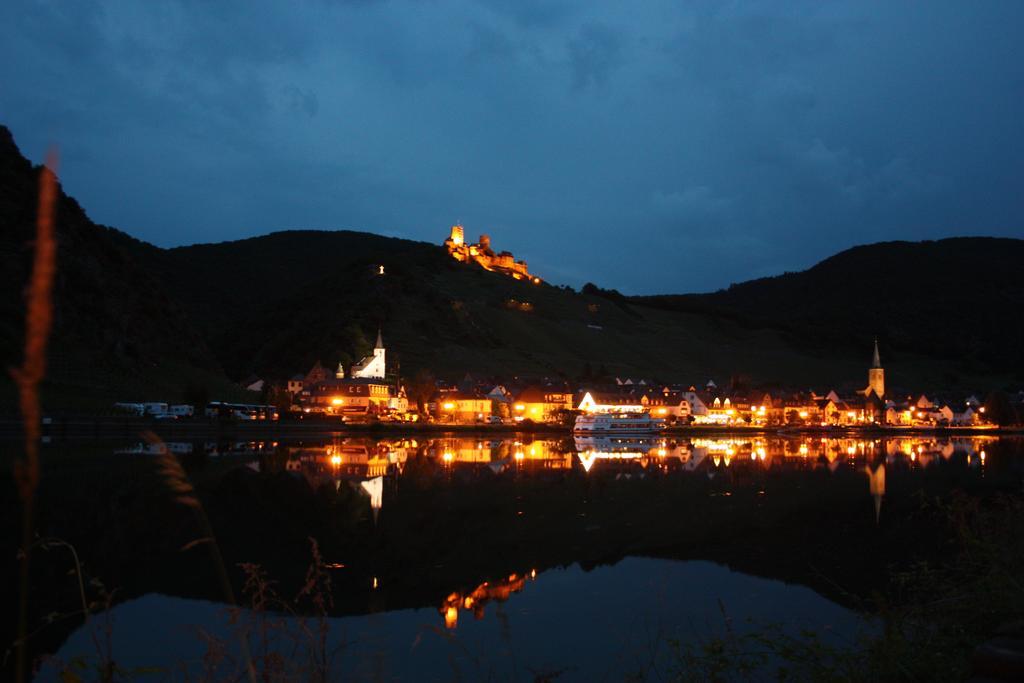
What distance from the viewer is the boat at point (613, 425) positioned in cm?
8019

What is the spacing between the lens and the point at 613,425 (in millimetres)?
82000

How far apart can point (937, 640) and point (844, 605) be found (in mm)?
5079

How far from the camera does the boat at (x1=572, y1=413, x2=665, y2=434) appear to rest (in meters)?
80.2

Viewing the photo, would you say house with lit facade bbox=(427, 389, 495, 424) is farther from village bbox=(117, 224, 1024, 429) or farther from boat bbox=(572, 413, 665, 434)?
boat bbox=(572, 413, 665, 434)

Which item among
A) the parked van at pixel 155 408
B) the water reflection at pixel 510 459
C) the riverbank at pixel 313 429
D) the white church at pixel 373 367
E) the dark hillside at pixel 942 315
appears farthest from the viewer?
the dark hillside at pixel 942 315

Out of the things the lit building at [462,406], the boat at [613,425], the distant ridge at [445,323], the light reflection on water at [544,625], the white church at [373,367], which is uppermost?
the distant ridge at [445,323]

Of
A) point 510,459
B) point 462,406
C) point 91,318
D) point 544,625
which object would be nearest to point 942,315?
point 462,406

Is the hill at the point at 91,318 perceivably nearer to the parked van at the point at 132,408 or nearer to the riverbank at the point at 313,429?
the parked van at the point at 132,408

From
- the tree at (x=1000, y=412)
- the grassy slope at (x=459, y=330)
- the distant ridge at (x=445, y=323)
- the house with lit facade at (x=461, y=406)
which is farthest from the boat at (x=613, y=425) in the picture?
the tree at (x=1000, y=412)

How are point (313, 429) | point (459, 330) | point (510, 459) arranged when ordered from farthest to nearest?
point (459, 330)
point (313, 429)
point (510, 459)

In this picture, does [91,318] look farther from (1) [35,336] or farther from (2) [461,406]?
(1) [35,336]

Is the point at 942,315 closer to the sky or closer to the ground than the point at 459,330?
closer to the sky

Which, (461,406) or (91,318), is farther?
(461,406)

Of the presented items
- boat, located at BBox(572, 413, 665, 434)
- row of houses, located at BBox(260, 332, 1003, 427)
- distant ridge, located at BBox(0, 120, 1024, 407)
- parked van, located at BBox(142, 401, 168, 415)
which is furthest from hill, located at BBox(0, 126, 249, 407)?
boat, located at BBox(572, 413, 665, 434)
